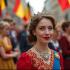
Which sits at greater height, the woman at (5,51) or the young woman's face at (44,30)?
the young woman's face at (44,30)

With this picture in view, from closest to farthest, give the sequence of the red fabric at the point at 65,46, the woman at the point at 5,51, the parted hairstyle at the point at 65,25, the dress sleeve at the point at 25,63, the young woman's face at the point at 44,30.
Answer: the dress sleeve at the point at 25,63
the young woman's face at the point at 44,30
the woman at the point at 5,51
the red fabric at the point at 65,46
the parted hairstyle at the point at 65,25

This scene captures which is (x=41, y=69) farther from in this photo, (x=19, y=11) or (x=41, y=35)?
(x=19, y=11)

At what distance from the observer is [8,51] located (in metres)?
7.33

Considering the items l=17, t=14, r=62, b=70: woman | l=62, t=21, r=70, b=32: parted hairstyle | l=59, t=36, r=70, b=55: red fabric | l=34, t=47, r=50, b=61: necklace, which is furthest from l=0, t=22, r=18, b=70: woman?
l=34, t=47, r=50, b=61: necklace

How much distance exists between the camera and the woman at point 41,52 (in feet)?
13.3

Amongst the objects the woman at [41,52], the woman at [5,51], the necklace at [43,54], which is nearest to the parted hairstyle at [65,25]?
the woman at [5,51]

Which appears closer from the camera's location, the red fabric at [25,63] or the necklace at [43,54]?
the red fabric at [25,63]

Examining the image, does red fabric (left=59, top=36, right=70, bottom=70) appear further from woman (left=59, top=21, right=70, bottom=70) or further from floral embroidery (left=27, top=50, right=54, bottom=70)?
floral embroidery (left=27, top=50, right=54, bottom=70)

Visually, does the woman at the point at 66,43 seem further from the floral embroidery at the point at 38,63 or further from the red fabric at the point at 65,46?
the floral embroidery at the point at 38,63

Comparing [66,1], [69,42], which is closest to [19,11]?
[66,1]

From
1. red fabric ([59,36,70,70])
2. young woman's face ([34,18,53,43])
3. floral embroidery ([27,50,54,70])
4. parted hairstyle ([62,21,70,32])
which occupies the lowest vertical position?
red fabric ([59,36,70,70])

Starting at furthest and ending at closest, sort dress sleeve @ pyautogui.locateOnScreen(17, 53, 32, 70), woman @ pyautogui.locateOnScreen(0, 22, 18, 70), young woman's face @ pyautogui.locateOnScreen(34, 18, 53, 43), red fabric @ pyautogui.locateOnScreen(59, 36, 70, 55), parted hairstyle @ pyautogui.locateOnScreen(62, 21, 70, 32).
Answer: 1. parted hairstyle @ pyautogui.locateOnScreen(62, 21, 70, 32)
2. red fabric @ pyautogui.locateOnScreen(59, 36, 70, 55)
3. woman @ pyautogui.locateOnScreen(0, 22, 18, 70)
4. young woman's face @ pyautogui.locateOnScreen(34, 18, 53, 43)
5. dress sleeve @ pyautogui.locateOnScreen(17, 53, 32, 70)

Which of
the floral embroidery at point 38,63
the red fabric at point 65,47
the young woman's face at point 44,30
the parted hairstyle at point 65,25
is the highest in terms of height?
the young woman's face at point 44,30

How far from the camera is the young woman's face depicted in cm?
414
